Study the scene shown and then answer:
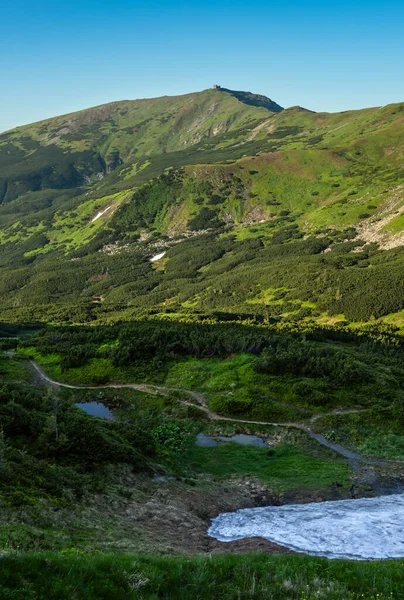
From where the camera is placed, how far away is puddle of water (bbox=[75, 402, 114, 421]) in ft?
160

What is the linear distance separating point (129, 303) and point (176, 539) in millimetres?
129520

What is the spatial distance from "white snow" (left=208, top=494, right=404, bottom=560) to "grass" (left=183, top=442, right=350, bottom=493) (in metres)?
4.13

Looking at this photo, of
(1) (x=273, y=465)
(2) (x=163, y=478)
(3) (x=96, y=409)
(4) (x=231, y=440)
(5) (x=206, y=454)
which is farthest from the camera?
(3) (x=96, y=409)

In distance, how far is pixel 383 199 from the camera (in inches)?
6703

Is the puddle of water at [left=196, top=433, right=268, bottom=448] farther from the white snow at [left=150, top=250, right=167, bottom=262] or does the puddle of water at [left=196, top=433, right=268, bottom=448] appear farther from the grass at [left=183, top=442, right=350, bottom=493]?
the white snow at [left=150, top=250, right=167, bottom=262]

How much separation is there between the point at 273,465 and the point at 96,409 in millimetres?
22495

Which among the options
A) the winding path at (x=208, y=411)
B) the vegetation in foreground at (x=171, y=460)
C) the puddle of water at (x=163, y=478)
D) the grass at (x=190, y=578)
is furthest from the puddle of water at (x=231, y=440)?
the grass at (x=190, y=578)

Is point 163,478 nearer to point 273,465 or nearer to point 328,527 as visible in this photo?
point 273,465

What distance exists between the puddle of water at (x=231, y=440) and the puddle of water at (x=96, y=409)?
11.3m

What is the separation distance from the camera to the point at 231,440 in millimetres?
43000

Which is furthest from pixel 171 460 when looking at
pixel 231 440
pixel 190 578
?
pixel 190 578

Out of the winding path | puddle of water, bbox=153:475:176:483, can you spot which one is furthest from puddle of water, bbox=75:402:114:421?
puddle of water, bbox=153:475:176:483

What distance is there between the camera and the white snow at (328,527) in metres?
21.4

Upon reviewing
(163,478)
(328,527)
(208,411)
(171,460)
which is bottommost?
(208,411)
